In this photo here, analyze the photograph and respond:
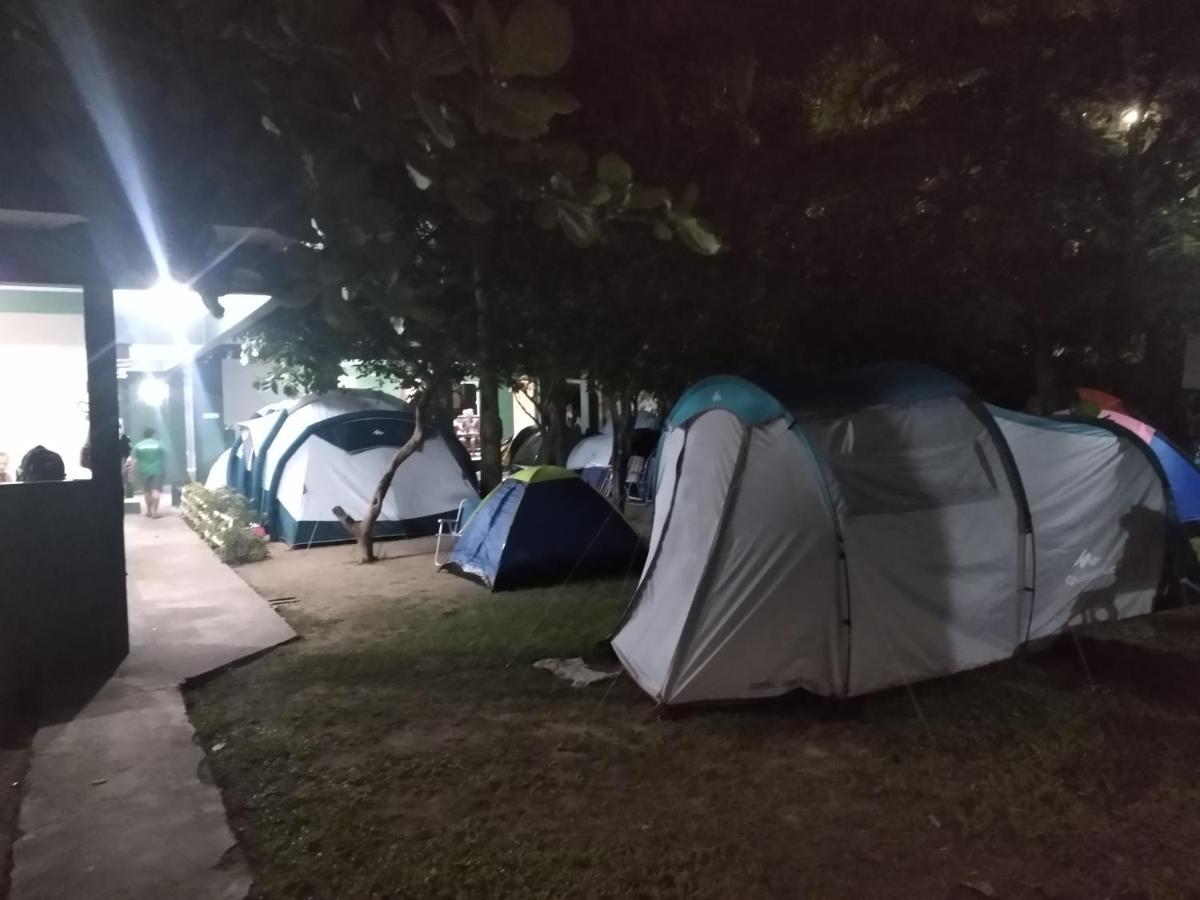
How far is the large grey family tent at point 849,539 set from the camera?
484 cm

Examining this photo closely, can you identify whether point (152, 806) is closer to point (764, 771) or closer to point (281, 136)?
point (764, 771)

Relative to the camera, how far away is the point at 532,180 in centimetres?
193

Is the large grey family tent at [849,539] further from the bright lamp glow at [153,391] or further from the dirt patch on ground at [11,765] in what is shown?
the bright lamp glow at [153,391]

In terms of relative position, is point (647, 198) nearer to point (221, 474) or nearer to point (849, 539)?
point (849, 539)

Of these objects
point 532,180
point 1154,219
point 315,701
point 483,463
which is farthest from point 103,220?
point 483,463

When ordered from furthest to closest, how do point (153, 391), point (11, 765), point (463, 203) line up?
point (153, 391) < point (11, 765) < point (463, 203)

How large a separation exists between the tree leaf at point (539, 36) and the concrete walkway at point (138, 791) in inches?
126

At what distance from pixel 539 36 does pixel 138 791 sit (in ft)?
13.4

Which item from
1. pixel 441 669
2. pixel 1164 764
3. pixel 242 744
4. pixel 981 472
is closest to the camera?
pixel 1164 764

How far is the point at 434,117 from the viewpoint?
160 cm

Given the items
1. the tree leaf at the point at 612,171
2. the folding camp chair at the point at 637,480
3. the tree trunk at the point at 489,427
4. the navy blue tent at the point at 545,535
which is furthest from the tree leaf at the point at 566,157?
the folding camp chair at the point at 637,480

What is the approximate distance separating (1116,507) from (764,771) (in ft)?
11.5

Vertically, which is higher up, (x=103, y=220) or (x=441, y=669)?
(x=103, y=220)

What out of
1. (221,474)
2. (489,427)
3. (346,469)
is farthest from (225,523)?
(221,474)
